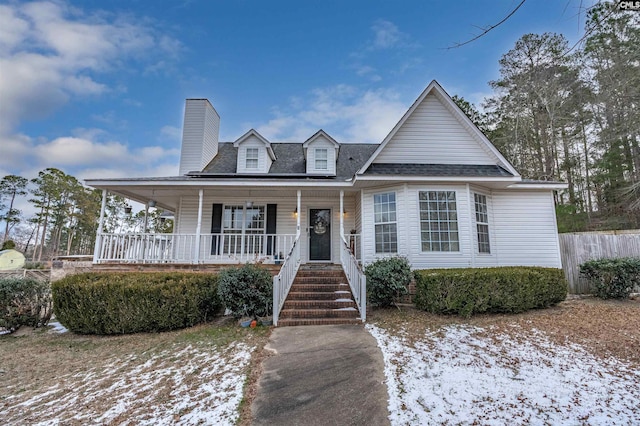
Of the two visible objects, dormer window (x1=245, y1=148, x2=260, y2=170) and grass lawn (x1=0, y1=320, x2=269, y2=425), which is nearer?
grass lawn (x1=0, y1=320, x2=269, y2=425)

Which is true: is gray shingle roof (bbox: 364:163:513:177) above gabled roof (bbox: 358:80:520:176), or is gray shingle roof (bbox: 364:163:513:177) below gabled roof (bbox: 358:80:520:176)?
below

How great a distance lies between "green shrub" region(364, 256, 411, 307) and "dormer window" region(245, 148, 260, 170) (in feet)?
21.9

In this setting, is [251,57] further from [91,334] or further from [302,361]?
[302,361]

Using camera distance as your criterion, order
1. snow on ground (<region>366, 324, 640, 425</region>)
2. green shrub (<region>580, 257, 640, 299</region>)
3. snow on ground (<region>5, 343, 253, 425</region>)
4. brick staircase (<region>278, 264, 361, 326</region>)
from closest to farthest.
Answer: snow on ground (<region>366, 324, 640, 425</region>) → snow on ground (<region>5, 343, 253, 425</region>) → brick staircase (<region>278, 264, 361, 326</region>) → green shrub (<region>580, 257, 640, 299</region>)

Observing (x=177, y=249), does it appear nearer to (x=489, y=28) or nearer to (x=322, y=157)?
(x=322, y=157)

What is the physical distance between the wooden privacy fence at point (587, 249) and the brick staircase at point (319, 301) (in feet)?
24.7

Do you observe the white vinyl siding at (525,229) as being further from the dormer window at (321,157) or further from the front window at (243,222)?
the front window at (243,222)

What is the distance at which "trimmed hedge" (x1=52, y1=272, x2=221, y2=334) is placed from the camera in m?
6.61

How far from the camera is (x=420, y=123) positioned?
989 cm

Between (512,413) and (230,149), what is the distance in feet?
44.9

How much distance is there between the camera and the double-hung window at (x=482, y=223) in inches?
360

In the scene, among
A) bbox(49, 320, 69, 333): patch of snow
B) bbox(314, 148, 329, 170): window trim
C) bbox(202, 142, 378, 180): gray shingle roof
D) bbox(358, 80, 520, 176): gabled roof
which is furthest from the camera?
bbox(202, 142, 378, 180): gray shingle roof

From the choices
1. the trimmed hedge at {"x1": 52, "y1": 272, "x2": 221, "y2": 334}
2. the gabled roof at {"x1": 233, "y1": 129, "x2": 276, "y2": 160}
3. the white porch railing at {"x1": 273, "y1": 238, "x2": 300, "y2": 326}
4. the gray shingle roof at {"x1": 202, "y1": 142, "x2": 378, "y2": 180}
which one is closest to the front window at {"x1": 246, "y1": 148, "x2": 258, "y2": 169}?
the gabled roof at {"x1": 233, "y1": 129, "x2": 276, "y2": 160}
